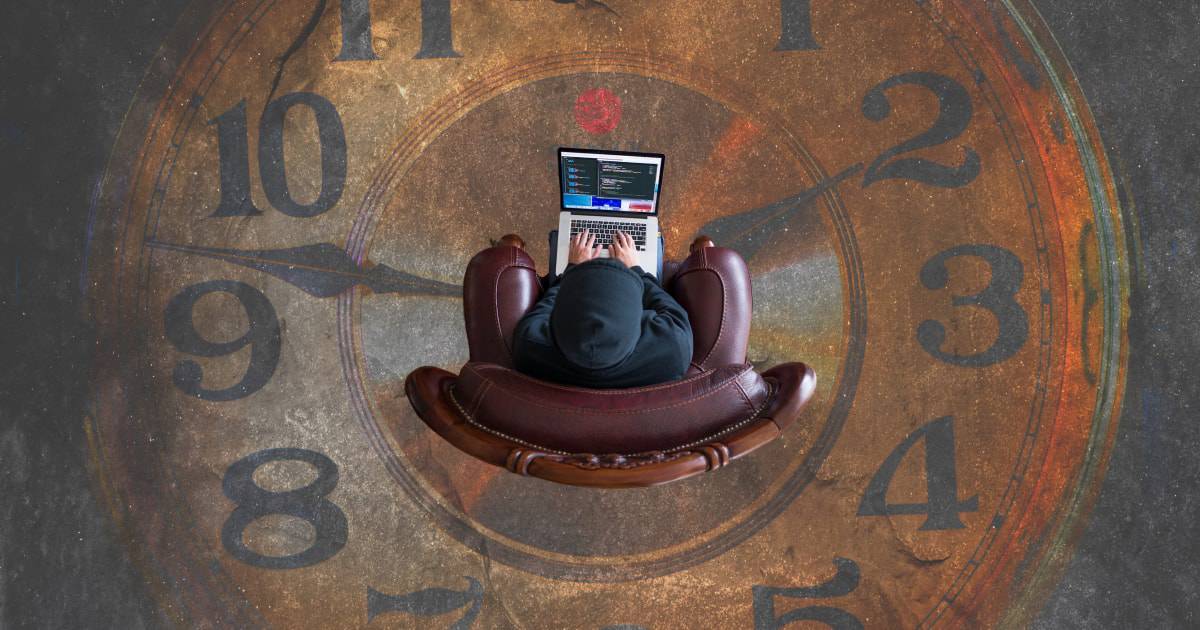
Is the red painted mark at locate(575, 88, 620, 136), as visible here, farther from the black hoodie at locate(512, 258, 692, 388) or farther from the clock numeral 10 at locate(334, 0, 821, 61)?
the black hoodie at locate(512, 258, 692, 388)

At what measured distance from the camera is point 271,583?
139 inches

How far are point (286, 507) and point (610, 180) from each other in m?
2.18

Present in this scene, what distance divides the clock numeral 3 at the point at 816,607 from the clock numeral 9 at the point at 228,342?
2564 millimetres

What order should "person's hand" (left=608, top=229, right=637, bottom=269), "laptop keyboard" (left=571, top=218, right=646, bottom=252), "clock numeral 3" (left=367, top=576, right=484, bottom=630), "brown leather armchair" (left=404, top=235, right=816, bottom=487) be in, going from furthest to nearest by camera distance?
"clock numeral 3" (left=367, top=576, right=484, bottom=630), "laptop keyboard" (left=571, top=218, right=646, bottom=252), "person's hand" (left=608, top=229, right=637, bottom=269), "brown leather armchair" (left=404, top=235, right=816, bottom=487)

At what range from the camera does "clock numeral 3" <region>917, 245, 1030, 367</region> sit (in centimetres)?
358

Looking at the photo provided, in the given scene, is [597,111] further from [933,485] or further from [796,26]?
[933,485]

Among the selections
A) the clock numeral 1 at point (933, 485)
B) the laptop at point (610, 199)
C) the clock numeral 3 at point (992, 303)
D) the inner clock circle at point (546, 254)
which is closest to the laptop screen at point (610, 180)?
the laptop at point (610, 199)

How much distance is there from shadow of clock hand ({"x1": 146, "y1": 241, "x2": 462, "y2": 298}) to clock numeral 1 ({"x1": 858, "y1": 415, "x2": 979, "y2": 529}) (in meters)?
2.32

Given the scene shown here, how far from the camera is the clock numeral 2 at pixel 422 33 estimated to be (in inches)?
140

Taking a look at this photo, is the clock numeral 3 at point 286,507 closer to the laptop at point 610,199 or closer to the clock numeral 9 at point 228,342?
the clock numeral 9 at point 228,342

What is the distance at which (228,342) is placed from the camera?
3566mm

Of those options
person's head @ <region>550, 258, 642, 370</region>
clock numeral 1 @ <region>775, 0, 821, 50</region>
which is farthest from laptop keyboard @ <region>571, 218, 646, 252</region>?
clock numeral 1 @ <region>775, 0, 821, 50</region>

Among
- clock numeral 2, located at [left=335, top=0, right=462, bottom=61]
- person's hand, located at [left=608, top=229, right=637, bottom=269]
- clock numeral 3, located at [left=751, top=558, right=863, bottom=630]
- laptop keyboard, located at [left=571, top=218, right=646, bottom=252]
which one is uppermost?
clock numeral 2, located at [left=335, top=0, right=462, bottom=61]

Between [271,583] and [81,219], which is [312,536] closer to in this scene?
[271,583]
